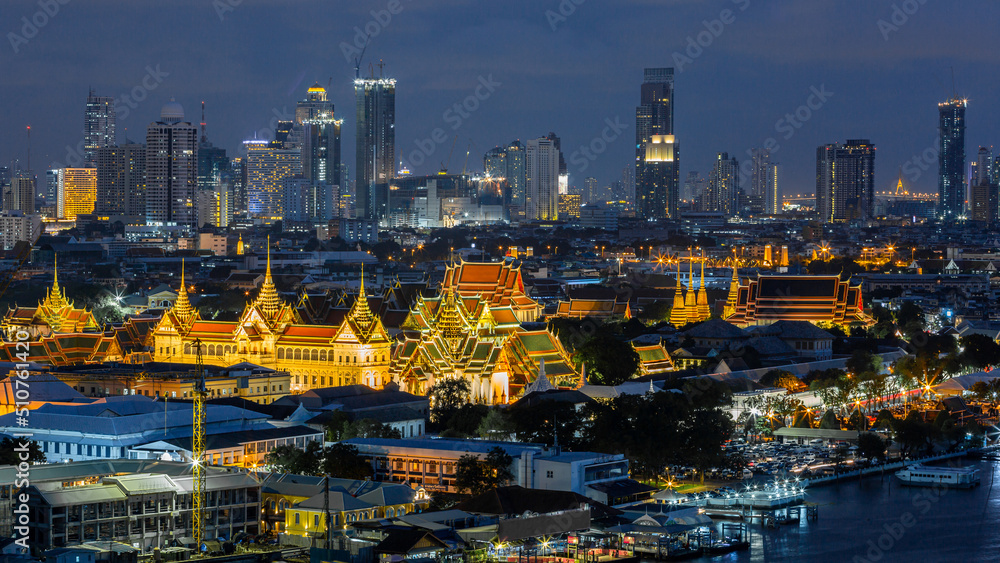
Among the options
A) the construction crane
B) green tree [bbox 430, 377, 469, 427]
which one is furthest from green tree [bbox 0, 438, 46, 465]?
green tree [bbox 430, 377, 469, 427]

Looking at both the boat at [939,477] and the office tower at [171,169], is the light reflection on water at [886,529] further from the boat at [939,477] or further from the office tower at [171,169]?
the office tower at [171,169]

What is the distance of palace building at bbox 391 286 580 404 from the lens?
53.1m

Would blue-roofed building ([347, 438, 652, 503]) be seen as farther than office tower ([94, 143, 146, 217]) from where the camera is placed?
No

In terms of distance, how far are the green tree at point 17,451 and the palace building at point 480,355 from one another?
1549 centimetres

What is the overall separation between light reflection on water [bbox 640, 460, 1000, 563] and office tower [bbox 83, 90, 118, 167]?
519ft

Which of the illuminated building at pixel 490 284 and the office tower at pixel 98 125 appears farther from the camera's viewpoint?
the office tower at pixel 98 125

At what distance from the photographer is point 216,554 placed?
3350 cm

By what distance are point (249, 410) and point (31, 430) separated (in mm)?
5532

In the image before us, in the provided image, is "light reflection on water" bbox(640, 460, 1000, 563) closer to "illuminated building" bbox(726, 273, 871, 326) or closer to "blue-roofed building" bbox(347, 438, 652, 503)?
"blue-roofed building" bbox(347, 438, 652, 503)

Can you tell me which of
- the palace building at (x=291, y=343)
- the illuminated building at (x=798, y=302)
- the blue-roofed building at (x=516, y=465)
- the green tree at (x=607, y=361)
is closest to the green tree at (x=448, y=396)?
the palace building at (x=291, y=343)

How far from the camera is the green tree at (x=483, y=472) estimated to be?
38594 millimetres

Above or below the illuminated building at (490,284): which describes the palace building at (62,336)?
below

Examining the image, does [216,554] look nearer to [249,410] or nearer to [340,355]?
[249,410]

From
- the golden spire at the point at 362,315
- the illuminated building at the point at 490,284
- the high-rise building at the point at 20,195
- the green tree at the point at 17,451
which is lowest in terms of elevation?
the green tree at the point at 17,451
